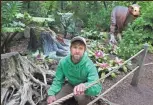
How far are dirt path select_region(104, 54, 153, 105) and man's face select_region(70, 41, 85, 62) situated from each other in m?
1.35

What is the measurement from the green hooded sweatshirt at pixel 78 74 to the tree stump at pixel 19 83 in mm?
334

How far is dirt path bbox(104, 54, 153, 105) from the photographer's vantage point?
14.0 feet

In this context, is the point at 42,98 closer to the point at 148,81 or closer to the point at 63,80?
the point at 63,80

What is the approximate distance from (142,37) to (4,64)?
3.99 metres

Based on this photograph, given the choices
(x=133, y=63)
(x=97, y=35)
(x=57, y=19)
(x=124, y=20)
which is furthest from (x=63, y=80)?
(x=124, y=20)

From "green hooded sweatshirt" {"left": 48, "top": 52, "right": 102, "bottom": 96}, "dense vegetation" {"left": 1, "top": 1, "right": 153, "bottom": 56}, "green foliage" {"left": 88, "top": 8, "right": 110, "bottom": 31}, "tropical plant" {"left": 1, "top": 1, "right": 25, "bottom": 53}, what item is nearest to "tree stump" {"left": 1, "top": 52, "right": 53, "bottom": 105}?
"green hooded sweatshirt" {"left": 48, "top": 52, "right": 102, "bottom": 96}

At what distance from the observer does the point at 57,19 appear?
675 centimetres

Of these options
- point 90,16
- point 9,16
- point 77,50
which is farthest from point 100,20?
point 77,50

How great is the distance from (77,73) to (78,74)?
14 millimetres

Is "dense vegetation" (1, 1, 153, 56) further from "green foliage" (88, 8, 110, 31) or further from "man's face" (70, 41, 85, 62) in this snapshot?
"man's face" (70, 41, 85, 62)

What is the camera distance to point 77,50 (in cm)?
297

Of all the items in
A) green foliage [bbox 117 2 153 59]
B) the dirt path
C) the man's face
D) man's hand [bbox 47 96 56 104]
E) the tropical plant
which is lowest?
the dirt path

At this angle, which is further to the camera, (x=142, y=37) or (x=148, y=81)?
(x=142, y=37)

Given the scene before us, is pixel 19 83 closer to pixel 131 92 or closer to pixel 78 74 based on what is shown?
pixel 78 74
